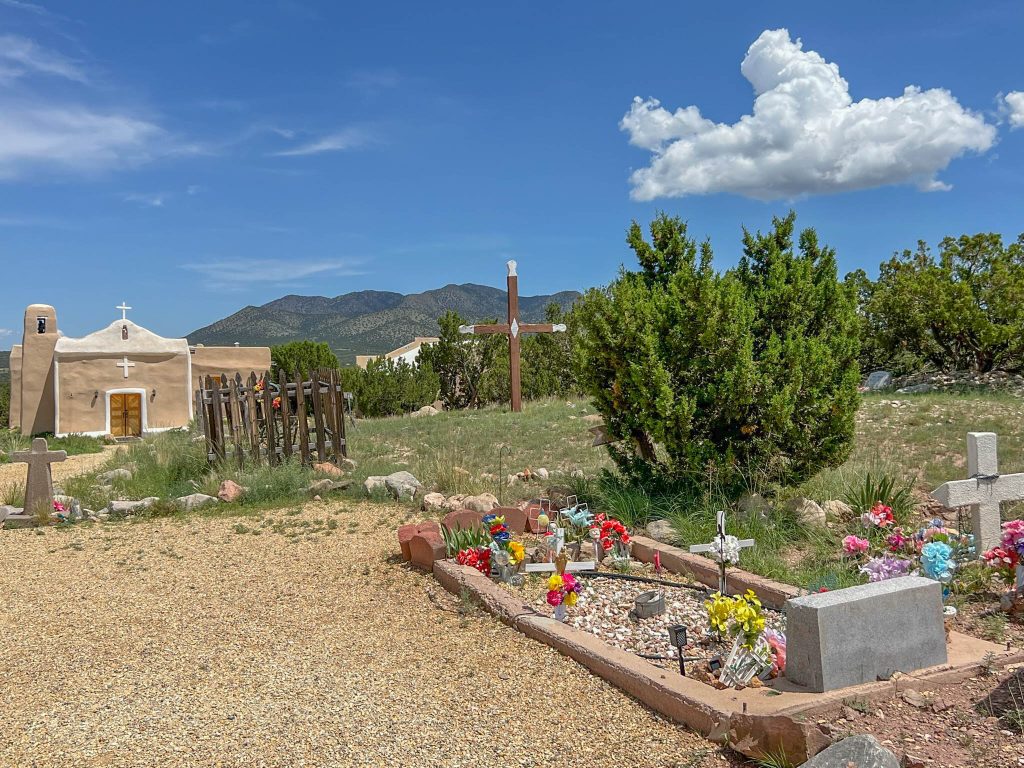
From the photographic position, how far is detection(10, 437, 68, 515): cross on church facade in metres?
8.21

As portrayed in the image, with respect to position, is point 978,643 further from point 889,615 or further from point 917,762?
point 917,762

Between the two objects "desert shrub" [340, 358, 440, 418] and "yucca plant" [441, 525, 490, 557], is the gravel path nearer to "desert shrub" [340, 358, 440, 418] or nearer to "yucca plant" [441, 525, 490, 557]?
"yucca plant" [441, 525, 490, 557]

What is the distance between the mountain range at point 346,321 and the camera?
9400cm

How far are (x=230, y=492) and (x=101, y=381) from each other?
55.5 feet

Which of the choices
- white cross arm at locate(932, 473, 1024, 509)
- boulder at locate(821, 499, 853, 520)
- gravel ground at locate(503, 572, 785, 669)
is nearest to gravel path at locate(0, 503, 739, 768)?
gravel ground at locate(503, 572, 785, 669)

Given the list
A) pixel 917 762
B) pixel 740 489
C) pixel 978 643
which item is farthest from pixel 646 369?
pixel 917 762

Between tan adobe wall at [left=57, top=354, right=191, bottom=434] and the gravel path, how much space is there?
1830cm

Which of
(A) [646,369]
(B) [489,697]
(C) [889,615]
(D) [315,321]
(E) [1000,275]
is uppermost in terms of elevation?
(D) [315,321]

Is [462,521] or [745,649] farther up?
[462,521]

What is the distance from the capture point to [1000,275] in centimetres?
1778

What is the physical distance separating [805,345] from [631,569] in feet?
8.39

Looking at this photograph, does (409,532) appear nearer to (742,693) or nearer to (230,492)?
(742,693)

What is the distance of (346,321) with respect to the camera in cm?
11006

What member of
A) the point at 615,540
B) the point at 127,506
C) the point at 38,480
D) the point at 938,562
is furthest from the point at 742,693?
the point at 38,480
